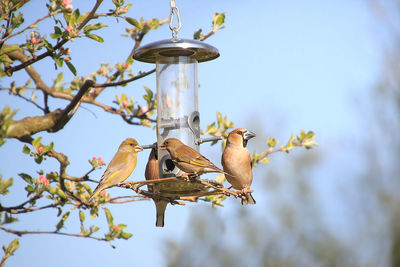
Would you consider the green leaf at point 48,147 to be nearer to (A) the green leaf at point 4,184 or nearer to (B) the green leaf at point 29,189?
(B) the green leaf at point 29,189

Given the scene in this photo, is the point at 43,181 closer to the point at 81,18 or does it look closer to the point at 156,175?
the point at 156,175

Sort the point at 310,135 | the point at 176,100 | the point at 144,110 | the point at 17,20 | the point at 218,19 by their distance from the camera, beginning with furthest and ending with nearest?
the point at 310,135 < the point at 144,110 < the point at 218,19 < the point at 176,100 < the point at 17,20

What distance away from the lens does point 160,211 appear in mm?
5203

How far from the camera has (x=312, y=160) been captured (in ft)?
55.5

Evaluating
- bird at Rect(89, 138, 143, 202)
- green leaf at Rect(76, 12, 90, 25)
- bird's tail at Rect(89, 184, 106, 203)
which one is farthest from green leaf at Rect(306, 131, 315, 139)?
green leaf at Rect(76, 12, 90, 25)

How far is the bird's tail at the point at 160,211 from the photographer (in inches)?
204

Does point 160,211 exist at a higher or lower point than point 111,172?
lower

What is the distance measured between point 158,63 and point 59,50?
1.21m

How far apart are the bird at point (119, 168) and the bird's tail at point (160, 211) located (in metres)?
0.48

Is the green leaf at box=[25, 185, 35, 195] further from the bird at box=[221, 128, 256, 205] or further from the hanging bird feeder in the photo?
the bird at box=[221, 128, 256, 205]

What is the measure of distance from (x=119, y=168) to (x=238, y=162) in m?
1.16

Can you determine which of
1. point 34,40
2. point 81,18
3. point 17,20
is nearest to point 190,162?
point 81,18

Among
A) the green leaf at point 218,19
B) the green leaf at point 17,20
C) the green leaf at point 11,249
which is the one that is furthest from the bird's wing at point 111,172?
the green leaf at point 218,19

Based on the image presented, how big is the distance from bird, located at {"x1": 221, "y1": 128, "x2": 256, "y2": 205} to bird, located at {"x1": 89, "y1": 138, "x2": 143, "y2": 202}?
0.87 m
